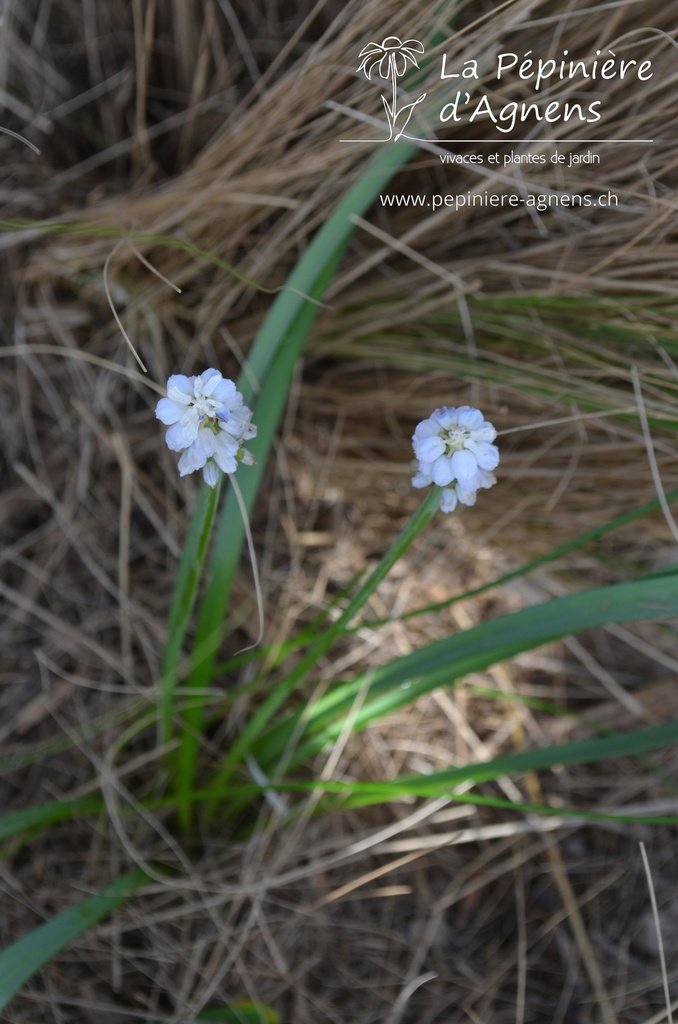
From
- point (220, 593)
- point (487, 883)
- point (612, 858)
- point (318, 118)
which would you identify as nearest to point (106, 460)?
point (220, 593)

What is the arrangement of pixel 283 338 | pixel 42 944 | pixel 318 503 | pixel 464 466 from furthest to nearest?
pixel 318 503, pixel 283 338, pixel 42 944, pixel 464 466

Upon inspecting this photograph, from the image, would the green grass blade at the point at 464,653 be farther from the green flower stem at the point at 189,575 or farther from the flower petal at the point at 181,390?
the flower petal at the point at 181,390

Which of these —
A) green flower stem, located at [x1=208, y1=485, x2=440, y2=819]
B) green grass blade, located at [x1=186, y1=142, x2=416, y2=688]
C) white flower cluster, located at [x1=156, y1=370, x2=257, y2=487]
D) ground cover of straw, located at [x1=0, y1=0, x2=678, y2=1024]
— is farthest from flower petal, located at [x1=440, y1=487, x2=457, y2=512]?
ground cover of straw, located at [x1=0, y1=0, x2=678, y2=1024]

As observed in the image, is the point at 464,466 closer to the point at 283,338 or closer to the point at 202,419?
the point at 202,419

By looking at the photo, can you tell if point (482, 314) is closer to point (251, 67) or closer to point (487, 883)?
point (251, 67)

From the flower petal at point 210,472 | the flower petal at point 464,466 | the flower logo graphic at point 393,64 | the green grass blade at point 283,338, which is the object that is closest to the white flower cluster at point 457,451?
the flower petal at point 464,466

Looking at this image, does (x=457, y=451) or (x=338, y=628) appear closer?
(x=457, y=451)

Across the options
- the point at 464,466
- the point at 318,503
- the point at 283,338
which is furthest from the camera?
the point at 318,503

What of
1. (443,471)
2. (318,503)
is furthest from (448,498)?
(318,503)
